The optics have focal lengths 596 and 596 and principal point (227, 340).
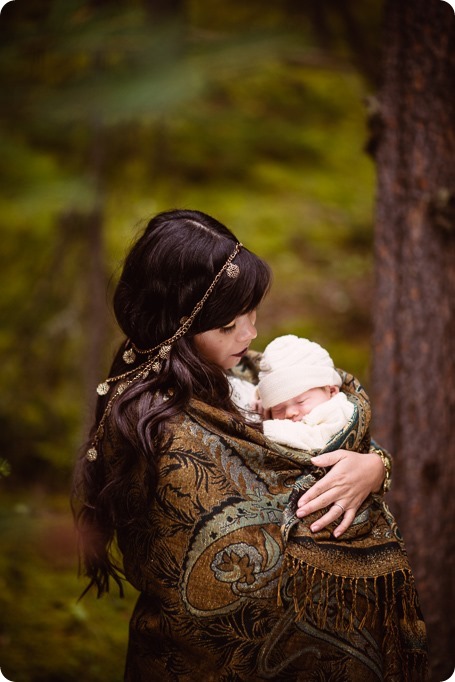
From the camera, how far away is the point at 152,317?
5.68 feet

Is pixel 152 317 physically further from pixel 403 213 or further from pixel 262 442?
pixel 403 213

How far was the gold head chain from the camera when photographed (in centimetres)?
169

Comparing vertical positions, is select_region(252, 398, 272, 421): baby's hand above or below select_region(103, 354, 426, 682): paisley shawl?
above

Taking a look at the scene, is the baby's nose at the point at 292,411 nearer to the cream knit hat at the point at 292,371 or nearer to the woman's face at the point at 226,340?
the cream knit hat at the point at 292,371

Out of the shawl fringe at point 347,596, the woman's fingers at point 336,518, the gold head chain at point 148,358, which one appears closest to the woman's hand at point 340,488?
the woman's fingers at point 336,518

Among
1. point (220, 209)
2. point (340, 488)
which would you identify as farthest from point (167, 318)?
point (220, 209)

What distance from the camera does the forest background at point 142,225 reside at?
122 inches

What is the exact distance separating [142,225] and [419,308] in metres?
2.30

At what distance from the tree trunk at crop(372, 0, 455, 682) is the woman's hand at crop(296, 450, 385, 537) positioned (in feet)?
2.98

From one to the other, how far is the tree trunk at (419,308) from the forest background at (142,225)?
0.21m

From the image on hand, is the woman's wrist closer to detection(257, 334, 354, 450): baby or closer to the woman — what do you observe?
the woman

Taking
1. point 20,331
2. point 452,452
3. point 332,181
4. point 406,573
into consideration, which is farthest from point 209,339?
point 332,181

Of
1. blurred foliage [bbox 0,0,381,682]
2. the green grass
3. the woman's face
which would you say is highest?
the woman's face

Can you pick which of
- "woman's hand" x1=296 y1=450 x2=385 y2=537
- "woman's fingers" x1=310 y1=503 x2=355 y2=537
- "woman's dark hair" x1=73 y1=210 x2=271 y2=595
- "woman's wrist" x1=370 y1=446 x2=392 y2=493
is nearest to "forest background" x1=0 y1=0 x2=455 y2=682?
"woman's dark hair" x1=73 y1=210 x2=271 y2=595
